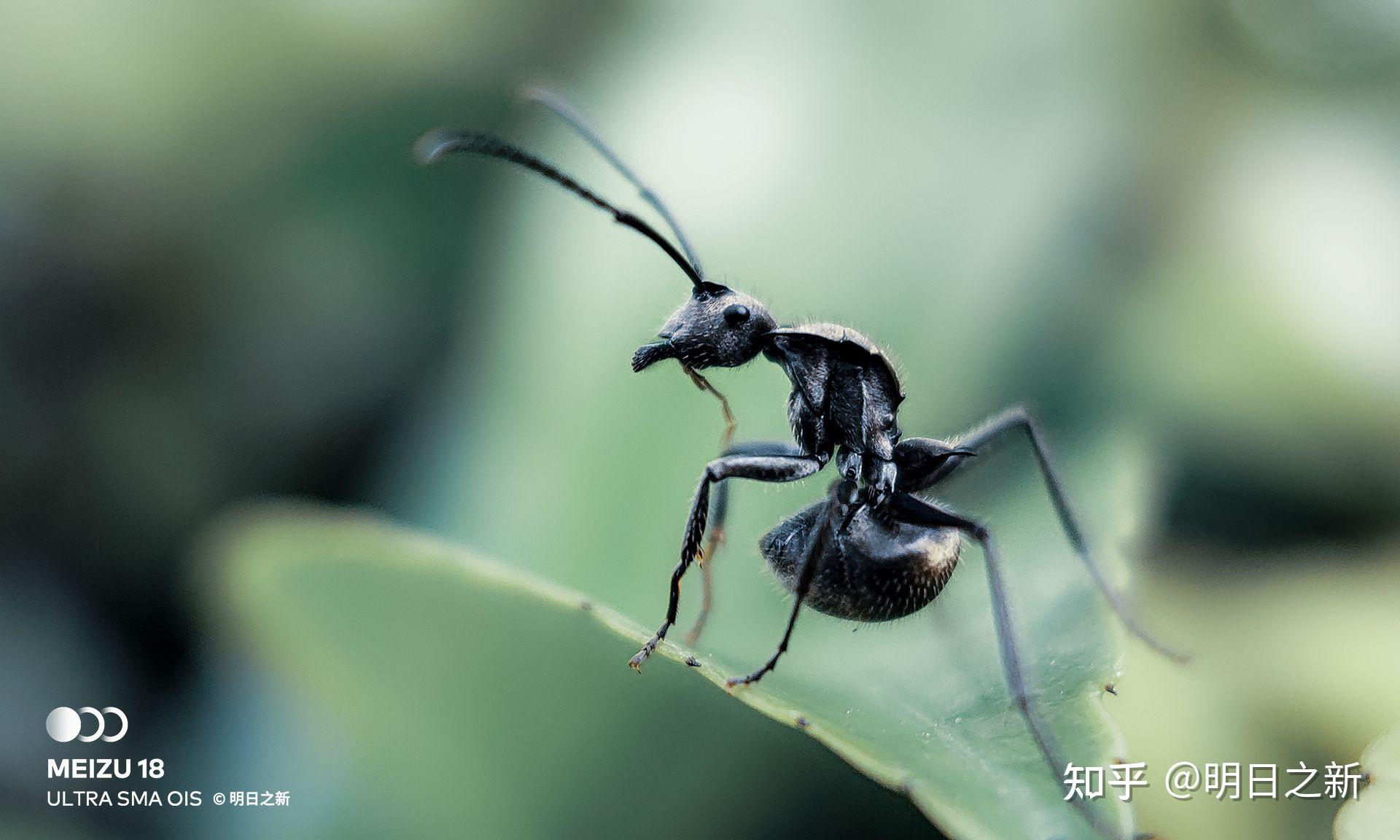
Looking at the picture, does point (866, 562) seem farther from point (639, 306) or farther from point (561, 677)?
point (639, 306)

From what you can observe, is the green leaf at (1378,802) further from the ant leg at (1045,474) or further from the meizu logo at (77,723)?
the meizu logo at (77,723)

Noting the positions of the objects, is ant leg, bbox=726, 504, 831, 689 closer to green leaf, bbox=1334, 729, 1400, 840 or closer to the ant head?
the ant head

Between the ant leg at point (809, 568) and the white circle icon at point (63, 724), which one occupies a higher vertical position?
the ant leg at point (809, 568)

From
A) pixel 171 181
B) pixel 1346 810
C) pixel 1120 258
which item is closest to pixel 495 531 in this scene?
pixel 171 181

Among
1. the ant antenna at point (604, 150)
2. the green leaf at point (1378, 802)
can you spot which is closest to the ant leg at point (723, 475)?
the ant antenna at point (604, 150)

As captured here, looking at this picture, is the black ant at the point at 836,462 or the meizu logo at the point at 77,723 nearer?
the black ant at the point at 836,462

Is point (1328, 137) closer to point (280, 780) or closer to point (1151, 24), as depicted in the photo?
point (1151, 24)
